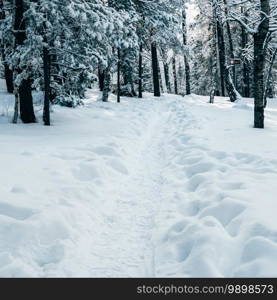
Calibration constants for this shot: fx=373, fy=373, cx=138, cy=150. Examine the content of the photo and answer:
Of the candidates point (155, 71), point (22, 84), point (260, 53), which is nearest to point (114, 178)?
point (22, 84)

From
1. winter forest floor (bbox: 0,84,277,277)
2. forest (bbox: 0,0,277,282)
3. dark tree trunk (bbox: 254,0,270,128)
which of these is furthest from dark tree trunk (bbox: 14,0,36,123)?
dark tree trunk (bbox: 254,0,270,128)

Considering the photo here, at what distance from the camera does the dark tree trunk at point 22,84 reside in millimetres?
13633

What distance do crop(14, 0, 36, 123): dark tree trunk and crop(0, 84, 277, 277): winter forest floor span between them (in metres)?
1.65

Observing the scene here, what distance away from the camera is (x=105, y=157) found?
10.1 meters

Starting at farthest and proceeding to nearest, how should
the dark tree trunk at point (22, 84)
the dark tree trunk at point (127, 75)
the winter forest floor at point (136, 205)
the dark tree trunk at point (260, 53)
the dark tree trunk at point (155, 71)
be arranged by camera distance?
the dark tree trunk at point (155, 71)
the dark tree trunk at point (127, 75)
the dark tree trunk at point (22, 84)
the dark tree trunk at point (260, 53)
the winter forest floor at point (136, 205)

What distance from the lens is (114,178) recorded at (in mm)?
8930

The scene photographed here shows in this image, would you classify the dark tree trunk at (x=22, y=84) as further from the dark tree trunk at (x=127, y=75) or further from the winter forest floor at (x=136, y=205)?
the dark tree trunk at (x=127, y=75)

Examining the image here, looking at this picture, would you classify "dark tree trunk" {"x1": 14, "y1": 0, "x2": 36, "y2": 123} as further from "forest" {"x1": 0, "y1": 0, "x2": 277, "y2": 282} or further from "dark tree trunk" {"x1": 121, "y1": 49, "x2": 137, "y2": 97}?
"dark tree trunk" {"x1": 121, "y1": 49, "x2": 137, "y2": 97}

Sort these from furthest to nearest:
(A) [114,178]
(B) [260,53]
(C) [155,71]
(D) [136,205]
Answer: (C) [155,71]
(B) [260,53]
(A) [114,178]
(D) [136,205]

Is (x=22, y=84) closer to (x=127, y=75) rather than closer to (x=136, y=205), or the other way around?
(x=136, y=205)

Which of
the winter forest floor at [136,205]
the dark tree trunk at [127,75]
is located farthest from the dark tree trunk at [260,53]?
the dark tree trunk at [127,75]

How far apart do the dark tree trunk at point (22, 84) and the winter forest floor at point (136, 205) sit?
1646 mm

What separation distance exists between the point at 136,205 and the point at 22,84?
8.94 metres
